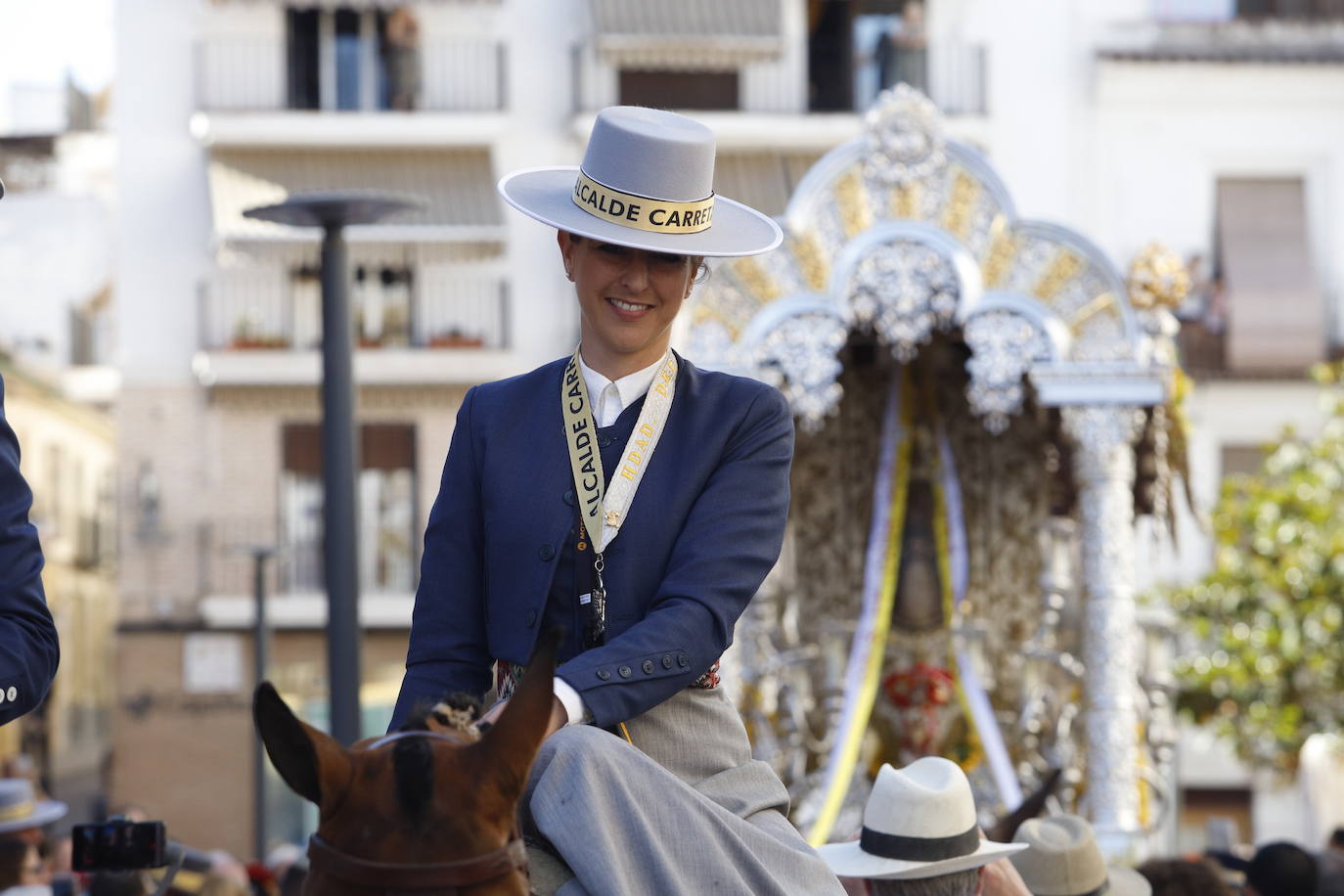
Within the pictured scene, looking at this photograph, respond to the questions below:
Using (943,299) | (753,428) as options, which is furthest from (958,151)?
(753,428)

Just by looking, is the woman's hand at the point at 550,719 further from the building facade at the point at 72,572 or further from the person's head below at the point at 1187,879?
the building facade at the point at 72,572

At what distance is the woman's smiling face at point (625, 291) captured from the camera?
10.7ft

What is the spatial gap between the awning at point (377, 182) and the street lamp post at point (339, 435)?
1252cm

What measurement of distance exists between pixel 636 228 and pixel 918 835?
1785 mm

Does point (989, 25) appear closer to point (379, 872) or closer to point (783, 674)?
point (783, 674)

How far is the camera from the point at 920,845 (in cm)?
441

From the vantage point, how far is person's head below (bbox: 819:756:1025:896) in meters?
4.39

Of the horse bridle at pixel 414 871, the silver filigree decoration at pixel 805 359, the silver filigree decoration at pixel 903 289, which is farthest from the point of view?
the silver filigree decoration at pixel 903 289

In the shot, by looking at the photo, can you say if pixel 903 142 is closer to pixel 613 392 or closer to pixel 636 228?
pixel 613 392

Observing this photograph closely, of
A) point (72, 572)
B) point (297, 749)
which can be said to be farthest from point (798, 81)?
point (297, 749)

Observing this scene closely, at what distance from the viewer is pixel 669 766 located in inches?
124

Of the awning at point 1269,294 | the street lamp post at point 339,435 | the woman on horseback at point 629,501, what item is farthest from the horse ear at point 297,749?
the awning at point 1269,294

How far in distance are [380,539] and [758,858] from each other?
20923 mm

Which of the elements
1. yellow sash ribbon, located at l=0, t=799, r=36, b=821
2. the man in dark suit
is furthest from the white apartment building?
the man in dark suit
